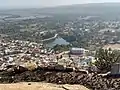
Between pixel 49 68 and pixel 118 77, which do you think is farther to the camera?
pixel 49 68

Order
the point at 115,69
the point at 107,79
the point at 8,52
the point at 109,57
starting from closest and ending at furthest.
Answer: the point at 107,79 < the point at 115,69 < the point at 109,57 < the point at 8,52

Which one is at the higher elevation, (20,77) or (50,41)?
(20,77)

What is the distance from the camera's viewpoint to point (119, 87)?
45.8ft

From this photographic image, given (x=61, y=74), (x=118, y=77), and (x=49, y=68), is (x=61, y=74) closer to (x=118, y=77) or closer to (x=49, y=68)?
(x=49, y=68)

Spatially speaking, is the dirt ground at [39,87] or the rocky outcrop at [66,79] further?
the rocky outcrop at [66,79]

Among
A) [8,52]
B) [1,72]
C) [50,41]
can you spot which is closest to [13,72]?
[1,72]

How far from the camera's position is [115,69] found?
1652 cm

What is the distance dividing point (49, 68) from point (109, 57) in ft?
17.7

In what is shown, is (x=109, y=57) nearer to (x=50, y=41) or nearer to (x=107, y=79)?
(x=107, y=79)

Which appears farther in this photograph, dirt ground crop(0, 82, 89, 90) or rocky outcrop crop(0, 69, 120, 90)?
rocky outcrop crop(0, 69, 120, 90)

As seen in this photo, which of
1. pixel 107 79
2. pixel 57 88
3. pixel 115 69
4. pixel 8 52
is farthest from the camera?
pixel 8 52

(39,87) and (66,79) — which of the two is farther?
(66,79)

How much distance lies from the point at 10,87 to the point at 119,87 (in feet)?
16.1

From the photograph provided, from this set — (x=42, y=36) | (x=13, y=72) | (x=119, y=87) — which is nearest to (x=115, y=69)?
(x=119, y=87)
